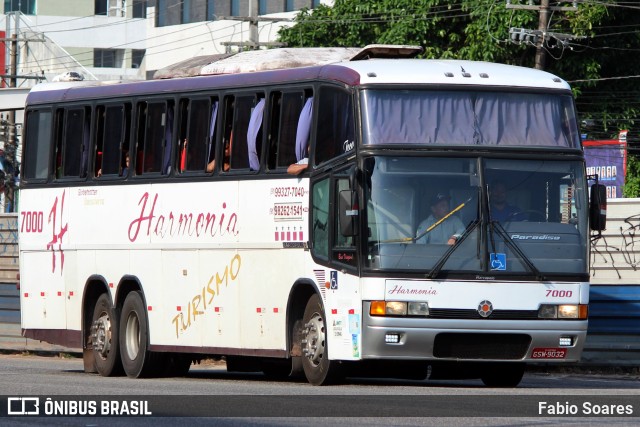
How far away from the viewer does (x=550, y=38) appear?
4144 centimetres

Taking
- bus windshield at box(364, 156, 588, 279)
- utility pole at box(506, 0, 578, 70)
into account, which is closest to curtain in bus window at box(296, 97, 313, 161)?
bus windshield at box(364, 156, 588, 279)

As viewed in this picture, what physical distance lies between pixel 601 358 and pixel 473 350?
7677mm

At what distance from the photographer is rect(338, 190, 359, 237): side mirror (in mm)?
15750

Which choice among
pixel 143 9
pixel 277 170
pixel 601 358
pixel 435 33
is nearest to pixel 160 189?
pixel 277 170

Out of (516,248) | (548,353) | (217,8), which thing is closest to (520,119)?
(516,248)

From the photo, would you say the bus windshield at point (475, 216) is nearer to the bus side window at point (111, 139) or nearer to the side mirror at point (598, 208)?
the side mirror at point (598, 208)

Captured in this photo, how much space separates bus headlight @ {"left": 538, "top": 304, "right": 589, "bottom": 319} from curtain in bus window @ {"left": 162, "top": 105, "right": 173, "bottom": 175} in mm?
5467

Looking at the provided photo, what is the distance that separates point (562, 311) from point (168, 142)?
5.72 meters

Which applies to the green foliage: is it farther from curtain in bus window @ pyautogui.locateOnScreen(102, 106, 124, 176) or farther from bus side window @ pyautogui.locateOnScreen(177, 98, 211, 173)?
bus side window @ pyautogui.locateOnScreen(177, 98, 211, 173)

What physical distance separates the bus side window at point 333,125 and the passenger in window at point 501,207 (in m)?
1.46

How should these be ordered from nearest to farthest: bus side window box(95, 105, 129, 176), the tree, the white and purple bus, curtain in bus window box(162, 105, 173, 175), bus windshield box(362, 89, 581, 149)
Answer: the white and purple bus, bus windshield box(362, 89, 581, 149), curtain in bus window box(162, 105, 173, 175), bus side window box(95, 105, 129, 176), the tree

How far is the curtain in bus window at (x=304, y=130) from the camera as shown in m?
17.2

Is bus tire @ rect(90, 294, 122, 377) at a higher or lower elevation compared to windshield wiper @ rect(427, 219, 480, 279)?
lower

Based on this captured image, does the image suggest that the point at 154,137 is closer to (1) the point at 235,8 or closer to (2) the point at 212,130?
(2) the point at 212,130
